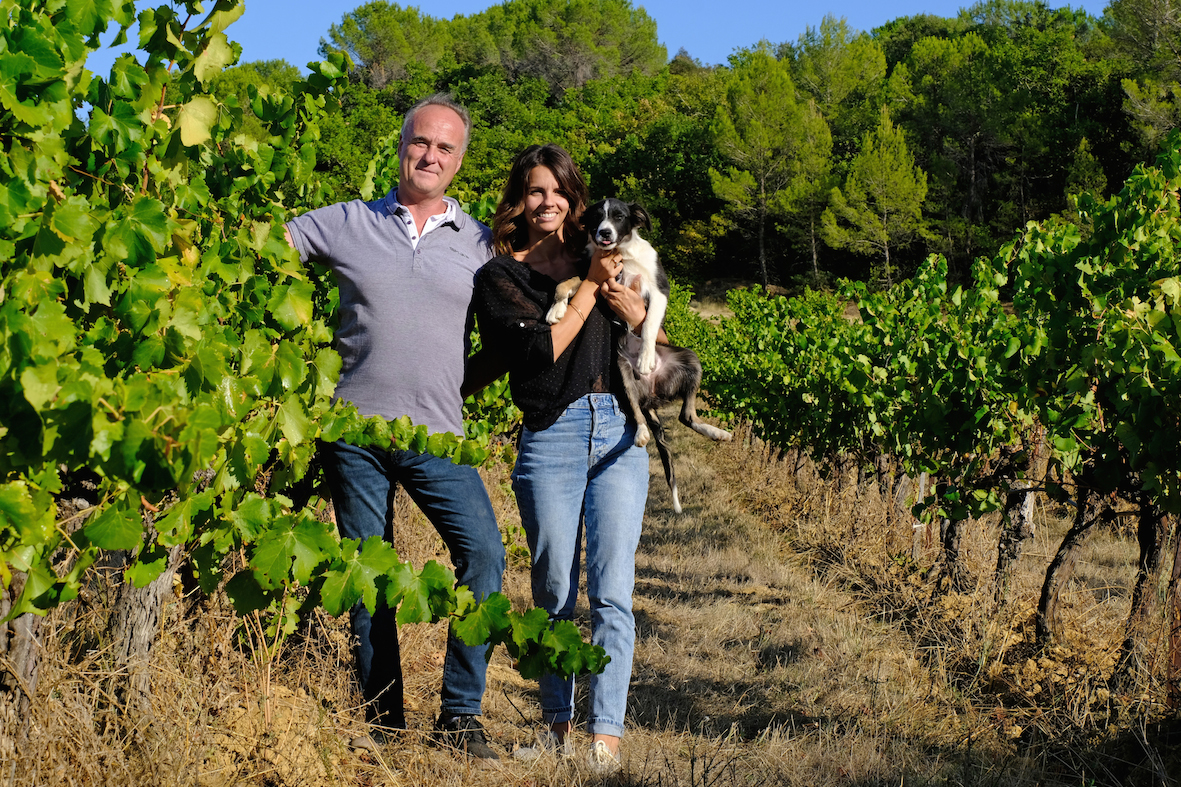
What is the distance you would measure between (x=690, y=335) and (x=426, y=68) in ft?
193

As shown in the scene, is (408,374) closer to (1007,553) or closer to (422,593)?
(422,593)

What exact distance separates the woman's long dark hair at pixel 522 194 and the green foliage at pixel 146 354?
83 centimetres

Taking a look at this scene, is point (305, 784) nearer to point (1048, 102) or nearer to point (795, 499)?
point (795, 499)

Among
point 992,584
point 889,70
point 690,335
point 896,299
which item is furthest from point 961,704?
point 889,70

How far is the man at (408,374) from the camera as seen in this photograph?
267 centimetres

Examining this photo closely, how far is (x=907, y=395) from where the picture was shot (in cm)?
522

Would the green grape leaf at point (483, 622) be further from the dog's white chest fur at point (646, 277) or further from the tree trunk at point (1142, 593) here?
the tree trunk at point (1142, 593)

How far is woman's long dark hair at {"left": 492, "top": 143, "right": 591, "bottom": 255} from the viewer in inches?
116

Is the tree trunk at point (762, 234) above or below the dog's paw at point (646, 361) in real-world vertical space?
above

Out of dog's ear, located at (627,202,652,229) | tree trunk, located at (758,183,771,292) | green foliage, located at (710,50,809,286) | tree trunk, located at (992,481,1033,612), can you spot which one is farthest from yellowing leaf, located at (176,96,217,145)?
green foliage, located at (710,50,809,286)

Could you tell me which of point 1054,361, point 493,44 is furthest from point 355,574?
point 493,44

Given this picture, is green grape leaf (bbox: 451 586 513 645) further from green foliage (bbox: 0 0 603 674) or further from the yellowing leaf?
the yellowing leaf

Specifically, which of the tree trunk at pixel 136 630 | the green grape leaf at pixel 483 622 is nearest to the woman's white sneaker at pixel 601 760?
the green grape leaf at pixel 483 622

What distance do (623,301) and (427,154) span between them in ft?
2.57
